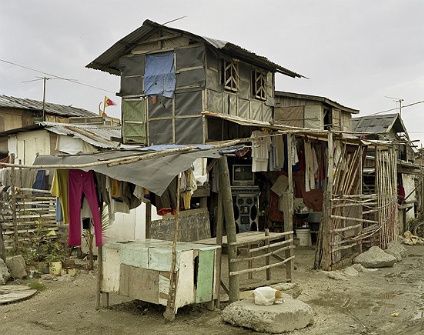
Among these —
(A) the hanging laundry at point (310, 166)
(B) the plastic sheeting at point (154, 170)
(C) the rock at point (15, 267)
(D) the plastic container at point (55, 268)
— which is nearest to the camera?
(B) the plastic sheeting at point (154, 170)

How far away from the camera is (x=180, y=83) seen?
14.2m

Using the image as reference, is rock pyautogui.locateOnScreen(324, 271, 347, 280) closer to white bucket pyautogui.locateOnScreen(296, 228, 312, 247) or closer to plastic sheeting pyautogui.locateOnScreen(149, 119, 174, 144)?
white bucket pyautogui.locateOnScreen(296, 228, 312, 247)

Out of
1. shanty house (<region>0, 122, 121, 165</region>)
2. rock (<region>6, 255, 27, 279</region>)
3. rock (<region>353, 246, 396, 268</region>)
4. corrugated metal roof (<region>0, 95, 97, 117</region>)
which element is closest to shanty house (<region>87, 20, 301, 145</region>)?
shanty house (<region>0, 122, 121, 165</region>)

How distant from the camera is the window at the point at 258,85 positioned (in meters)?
15.9

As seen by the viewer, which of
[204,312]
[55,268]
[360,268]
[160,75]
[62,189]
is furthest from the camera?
[160,75]

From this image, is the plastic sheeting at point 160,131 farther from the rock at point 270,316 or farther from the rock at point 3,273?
the rock at point 270,316

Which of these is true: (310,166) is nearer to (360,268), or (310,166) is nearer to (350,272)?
(360,268)

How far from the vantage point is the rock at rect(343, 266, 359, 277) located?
9742mm

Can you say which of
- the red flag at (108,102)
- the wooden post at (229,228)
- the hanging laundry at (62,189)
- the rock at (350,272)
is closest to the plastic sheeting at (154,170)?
the wooden post at (229,228)

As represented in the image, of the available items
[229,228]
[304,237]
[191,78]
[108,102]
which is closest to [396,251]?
[304,237]

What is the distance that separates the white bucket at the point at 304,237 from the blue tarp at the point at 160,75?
19.6ft

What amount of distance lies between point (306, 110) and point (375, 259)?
11.9 meters

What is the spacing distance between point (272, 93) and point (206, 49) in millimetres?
4199

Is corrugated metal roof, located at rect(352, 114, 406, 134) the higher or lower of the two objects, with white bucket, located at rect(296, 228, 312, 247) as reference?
higher
